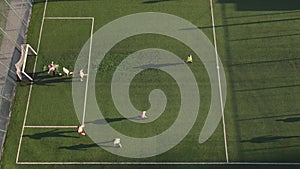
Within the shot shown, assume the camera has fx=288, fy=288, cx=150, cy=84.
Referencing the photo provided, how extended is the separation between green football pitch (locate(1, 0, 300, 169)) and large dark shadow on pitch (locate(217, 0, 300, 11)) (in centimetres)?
8

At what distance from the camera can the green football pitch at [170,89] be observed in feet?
57.5

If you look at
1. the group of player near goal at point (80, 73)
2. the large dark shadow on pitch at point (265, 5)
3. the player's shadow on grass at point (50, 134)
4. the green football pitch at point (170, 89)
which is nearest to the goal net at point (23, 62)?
the green football pitch at point (170, 89)

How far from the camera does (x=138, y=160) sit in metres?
17.4

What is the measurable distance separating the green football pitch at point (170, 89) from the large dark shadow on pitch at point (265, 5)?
3.0 inches

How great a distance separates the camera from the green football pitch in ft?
57.5

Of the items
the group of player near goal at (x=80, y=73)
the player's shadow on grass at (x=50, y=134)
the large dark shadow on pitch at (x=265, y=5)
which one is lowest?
the player's shadow on grass at (x=50, y=134)

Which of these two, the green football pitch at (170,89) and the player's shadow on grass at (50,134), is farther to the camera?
the player's shadow on grass at (50,134)

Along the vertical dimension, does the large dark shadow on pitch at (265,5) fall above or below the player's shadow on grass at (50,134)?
above

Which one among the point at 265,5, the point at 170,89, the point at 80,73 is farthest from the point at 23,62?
the point at 265,5

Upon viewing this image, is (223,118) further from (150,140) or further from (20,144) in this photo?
(20,144)

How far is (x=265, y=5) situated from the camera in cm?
2192

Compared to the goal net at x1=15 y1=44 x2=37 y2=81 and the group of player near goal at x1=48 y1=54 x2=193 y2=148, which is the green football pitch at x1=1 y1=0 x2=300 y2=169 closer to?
the group of player near goal at x1=48 y1=54 x2=193 y2=148

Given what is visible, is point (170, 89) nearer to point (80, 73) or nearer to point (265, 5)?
point (80, 73)

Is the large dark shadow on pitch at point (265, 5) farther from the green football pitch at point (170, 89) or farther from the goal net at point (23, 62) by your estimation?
the goal net at point (23, 62)
